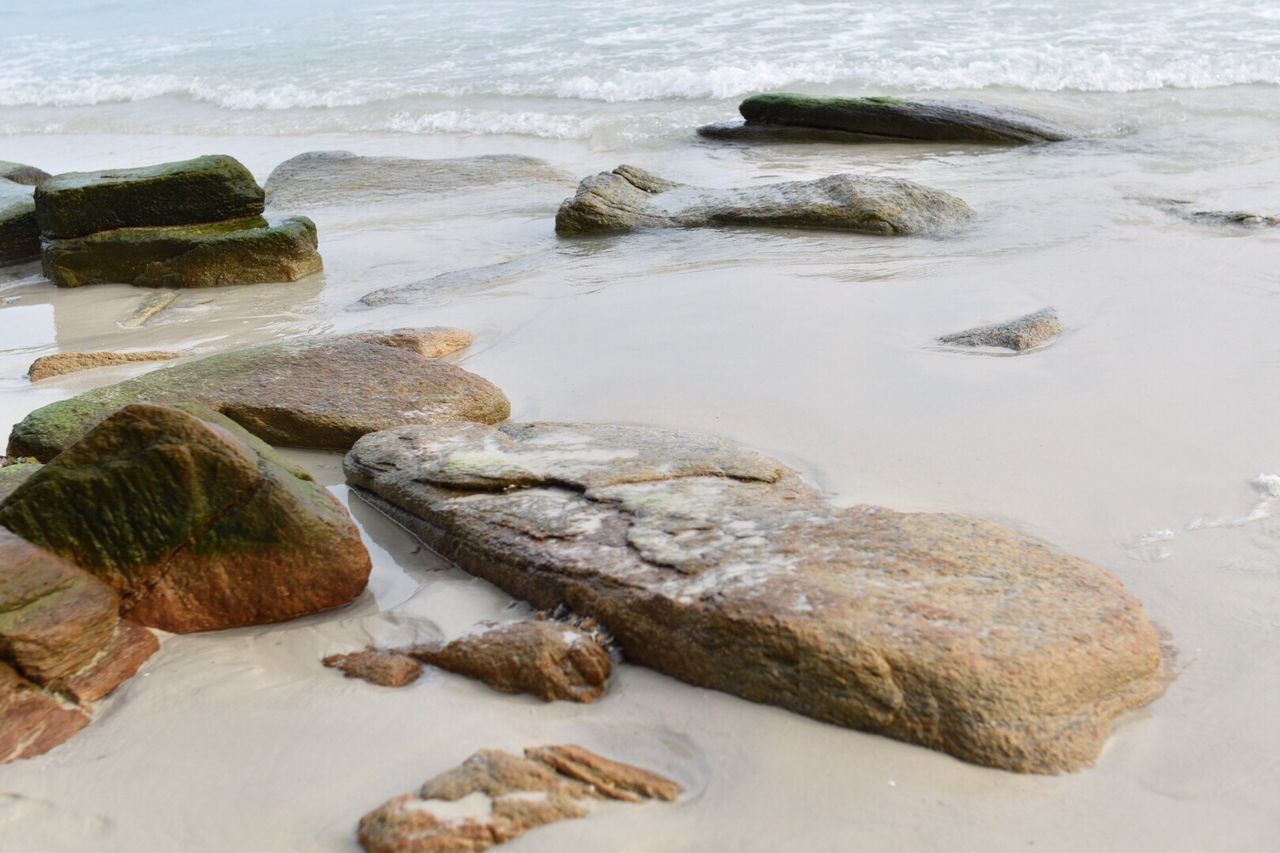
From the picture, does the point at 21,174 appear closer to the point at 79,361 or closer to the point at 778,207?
the point at 79,361

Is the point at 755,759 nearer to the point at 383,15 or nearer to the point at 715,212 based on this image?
the point at 715,212

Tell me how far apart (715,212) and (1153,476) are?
4135 mm

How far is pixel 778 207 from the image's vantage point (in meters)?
6.89

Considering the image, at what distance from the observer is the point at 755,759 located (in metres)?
2.22

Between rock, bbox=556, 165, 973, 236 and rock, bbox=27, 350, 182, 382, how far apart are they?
2.86 meters

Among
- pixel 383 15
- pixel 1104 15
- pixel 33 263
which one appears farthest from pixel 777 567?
pixel 383 15

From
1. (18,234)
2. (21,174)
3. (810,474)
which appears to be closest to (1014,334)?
(810,474)

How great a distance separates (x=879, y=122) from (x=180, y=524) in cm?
828

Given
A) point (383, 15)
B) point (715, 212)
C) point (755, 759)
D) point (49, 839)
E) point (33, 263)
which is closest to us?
point (49, 839)

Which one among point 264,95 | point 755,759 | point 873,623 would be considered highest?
point 264,95

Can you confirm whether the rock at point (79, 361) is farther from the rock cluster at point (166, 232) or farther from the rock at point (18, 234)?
the rock at point (18, 234)

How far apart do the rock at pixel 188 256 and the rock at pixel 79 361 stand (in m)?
1.58

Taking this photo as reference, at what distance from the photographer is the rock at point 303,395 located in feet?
12.8

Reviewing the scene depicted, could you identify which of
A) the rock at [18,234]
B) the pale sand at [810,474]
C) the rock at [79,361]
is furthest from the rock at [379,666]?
the rock at [18,234]
